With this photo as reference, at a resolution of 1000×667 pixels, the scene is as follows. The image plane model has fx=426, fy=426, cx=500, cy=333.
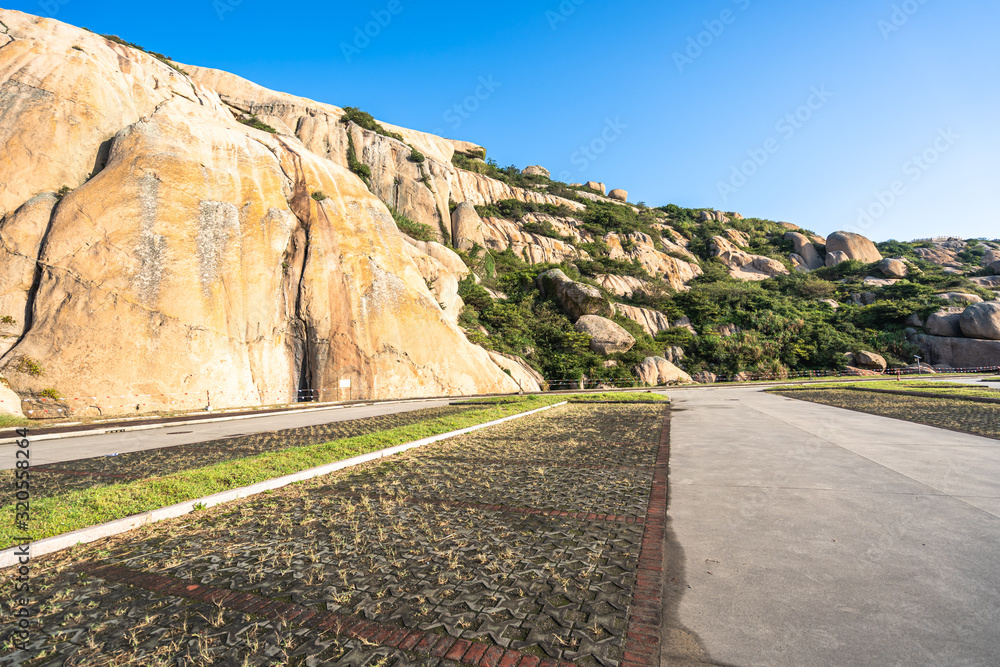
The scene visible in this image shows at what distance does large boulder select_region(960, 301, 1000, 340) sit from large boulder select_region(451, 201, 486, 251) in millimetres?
44027

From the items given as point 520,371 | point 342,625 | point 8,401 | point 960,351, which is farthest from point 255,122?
point 960,351

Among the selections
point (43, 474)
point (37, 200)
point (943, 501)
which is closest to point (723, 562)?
point (943, 501)

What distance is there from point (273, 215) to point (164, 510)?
83.4 ft

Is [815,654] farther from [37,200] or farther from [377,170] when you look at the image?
[377,170]

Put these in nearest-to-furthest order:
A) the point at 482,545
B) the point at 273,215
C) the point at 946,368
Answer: the point at 482,545, the point at 273,215, the point at 946,368

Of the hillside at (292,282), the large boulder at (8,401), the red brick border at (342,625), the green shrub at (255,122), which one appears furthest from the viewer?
the green shrub at (255,122)

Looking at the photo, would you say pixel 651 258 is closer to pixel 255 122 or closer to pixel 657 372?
pixel 657 372

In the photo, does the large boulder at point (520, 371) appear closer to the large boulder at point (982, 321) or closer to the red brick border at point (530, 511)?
the red brick border at point (530, 511)

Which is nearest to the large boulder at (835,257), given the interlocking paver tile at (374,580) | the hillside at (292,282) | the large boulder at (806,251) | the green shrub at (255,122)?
the large boulder at (806,251)

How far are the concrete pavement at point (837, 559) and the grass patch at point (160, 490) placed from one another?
17.2 ft

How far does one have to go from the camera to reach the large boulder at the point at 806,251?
212 feet

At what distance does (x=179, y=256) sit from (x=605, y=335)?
29904mm

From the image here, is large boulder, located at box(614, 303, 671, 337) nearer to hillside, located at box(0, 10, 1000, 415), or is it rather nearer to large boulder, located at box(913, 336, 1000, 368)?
hillside, located at box(0, 10, 1000, 415)

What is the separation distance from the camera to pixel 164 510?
4.57m
